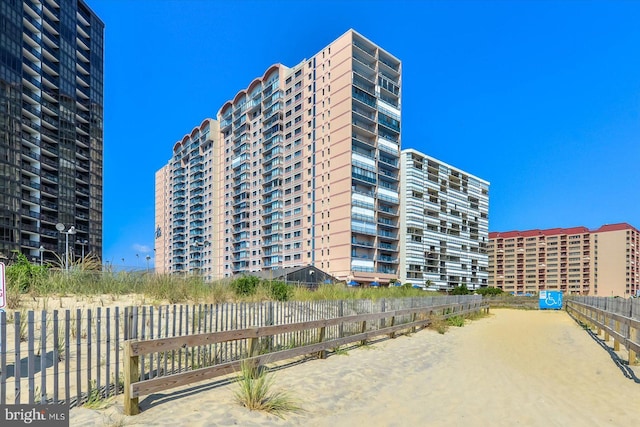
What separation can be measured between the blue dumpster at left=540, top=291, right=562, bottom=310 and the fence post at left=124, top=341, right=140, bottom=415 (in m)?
45.2

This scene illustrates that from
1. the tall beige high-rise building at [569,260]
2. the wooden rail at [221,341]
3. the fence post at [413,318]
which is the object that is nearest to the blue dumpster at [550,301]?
the fence post at [413,318]

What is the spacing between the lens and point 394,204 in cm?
7100

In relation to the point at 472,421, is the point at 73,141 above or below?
above

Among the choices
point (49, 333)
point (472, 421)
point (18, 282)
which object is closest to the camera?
point (472, 421)

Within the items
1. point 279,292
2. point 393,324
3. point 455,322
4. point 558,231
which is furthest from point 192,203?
point 558,231

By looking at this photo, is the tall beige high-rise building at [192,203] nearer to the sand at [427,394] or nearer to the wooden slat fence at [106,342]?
the wooden slat fence at [106,342]

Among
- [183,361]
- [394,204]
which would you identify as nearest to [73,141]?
[394,204]

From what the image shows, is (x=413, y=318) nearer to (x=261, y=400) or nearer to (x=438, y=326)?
(x=438, y=326)

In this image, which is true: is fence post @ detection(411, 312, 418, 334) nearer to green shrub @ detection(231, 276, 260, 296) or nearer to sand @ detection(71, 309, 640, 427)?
sand @ detection(71, 309, 640, 427)

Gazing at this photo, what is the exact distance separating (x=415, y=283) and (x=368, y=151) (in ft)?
86.0

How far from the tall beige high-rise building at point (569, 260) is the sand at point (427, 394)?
135177mm

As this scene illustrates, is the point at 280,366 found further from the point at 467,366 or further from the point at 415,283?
the point at 415,283

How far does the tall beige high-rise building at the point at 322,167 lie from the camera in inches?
2507

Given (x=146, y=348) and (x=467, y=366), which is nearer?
(x=146, y=348)
